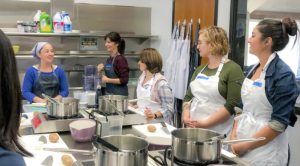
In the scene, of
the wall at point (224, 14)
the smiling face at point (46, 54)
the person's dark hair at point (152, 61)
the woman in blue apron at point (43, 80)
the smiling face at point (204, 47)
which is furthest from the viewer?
the wall at point (224, 14)

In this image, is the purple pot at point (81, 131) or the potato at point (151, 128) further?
the potato at point (151, 128)

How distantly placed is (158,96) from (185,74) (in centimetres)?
151

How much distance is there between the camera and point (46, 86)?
299 centimetres

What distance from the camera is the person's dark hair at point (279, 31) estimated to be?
1792 millimetres

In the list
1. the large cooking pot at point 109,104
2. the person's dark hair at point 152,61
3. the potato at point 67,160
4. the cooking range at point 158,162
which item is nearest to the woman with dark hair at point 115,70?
the person's dark hair at point 152,61

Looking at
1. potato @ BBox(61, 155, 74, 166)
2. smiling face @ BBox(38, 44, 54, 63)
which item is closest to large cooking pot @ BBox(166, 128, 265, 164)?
potato @ BBox(61, 155, 74, 166)

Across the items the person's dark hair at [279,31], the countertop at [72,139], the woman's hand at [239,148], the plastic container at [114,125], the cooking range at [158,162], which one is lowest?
the woman's hand at [239,148]

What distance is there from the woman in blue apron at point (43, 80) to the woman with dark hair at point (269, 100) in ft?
6.04

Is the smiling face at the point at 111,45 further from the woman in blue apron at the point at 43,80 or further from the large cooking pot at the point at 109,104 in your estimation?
the large cooking pot at the point at 109,104

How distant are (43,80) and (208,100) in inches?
65.5

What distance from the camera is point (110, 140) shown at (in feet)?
4.02

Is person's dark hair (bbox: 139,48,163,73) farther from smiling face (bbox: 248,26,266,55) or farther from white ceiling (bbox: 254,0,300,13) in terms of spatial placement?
white ceiling (bbox: 254,0,300,13)

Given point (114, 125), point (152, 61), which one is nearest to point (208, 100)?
point (152, 61)

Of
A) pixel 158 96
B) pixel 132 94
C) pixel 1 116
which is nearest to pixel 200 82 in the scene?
pixel 158 96
